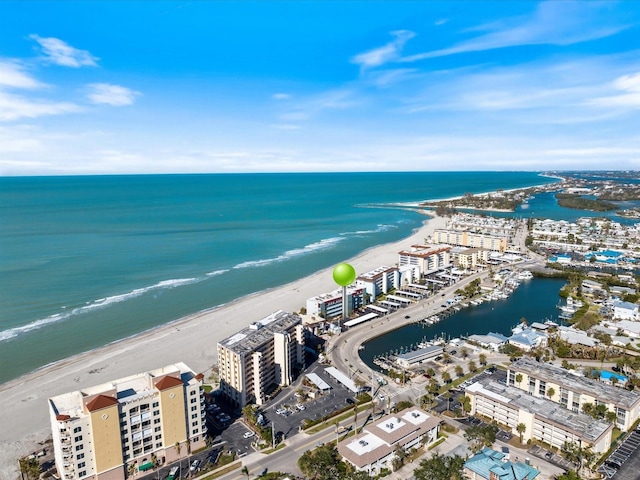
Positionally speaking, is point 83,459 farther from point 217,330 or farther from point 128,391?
point 217,330

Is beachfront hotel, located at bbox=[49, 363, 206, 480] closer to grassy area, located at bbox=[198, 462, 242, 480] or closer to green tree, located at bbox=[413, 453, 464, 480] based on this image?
grassy area, located at bbox=[198, 462, 242, 480]

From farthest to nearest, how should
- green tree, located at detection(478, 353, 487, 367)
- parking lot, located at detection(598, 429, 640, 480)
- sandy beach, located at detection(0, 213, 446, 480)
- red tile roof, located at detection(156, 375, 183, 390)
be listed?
green tree, located at detection(478, 353, 487, 367), sandy beach, located at detection(0, 213, 446, 480), red tile roof, located at detection(156, 375, 183, 390), parking lot, located at detection(598, 429, 640, 480)

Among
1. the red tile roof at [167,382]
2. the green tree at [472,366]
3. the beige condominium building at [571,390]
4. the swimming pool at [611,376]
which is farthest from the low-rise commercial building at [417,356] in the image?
the red tile roof at [167,382]

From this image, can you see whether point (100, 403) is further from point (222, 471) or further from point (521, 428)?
point (521, 428)

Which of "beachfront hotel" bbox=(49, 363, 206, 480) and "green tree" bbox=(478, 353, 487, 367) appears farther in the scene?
"green tree" bbox=(478, 353, 487, 367)

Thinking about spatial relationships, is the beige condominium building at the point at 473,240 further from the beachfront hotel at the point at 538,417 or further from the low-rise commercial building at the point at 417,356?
the beachfront hotel at the point at 538,417

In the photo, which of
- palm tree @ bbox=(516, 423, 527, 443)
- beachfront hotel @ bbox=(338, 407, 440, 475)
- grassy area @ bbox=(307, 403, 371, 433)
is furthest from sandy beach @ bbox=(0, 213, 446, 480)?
palm tree @ bbox=(516, 423, 527, 443)

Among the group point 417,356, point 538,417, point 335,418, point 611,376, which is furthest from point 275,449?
point 611,376
